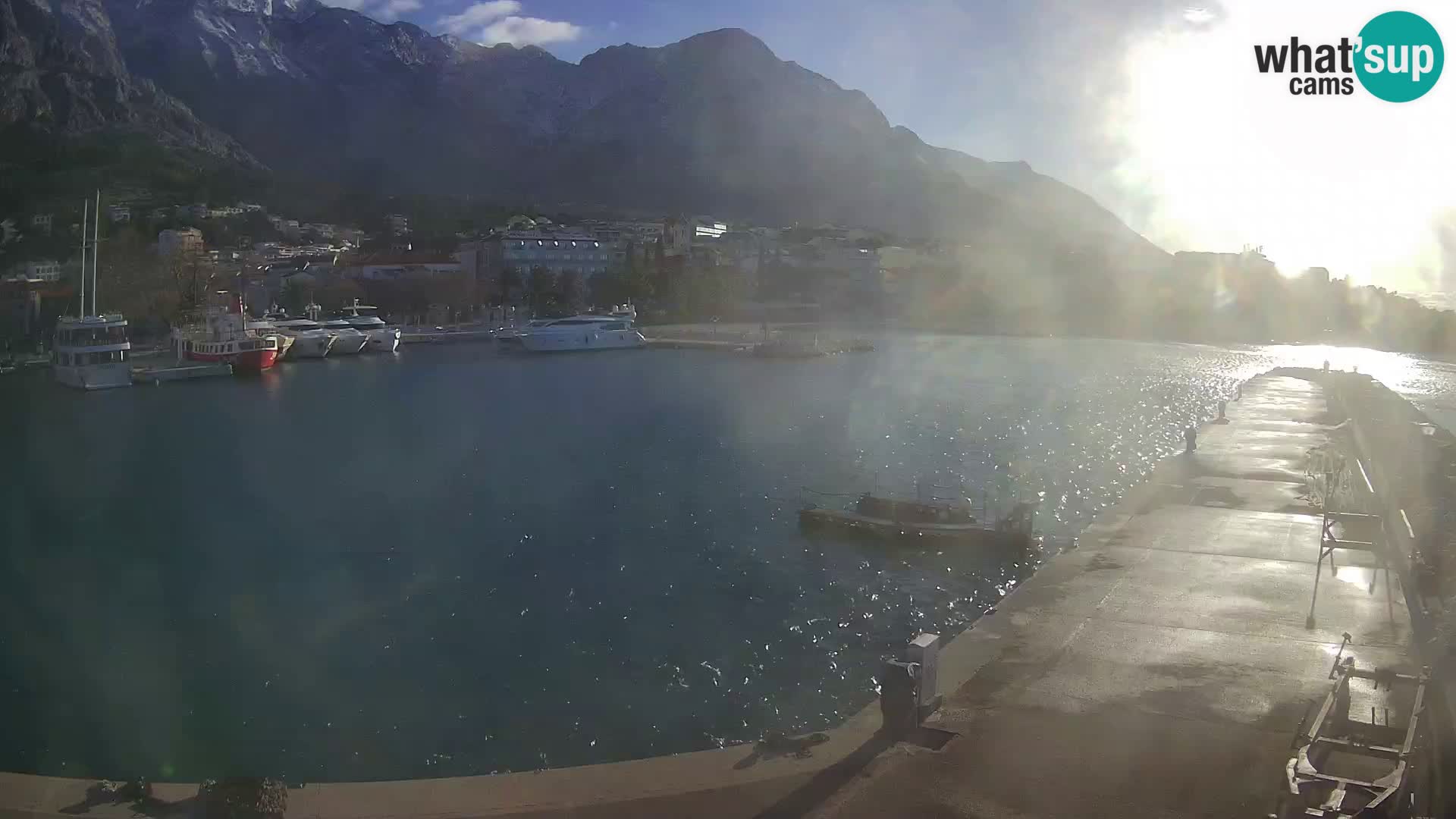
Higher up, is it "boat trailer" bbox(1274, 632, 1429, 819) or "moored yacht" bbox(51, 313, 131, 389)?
"moored yacht" bbox(51, 313, 131, 389)

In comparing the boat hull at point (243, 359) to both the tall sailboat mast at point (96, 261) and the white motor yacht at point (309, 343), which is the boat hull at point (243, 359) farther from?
the tall sailboat mast at point (96, 261)

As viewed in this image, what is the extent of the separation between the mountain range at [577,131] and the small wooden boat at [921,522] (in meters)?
65.2

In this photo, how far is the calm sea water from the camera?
612cm

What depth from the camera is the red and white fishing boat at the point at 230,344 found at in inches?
1133

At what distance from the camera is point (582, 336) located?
1446 inches

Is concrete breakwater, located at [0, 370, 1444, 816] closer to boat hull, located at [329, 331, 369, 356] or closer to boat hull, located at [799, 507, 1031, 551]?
boat hull, located at [799, 507, 1031, 551]

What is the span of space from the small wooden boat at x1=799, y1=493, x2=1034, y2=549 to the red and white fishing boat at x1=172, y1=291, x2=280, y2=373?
22.6 meters

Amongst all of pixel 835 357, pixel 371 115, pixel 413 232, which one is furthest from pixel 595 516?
pixel 371 115

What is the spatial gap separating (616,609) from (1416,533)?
5.64 m

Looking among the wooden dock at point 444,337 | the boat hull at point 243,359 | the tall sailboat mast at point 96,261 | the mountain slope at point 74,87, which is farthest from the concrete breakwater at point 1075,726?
the mountain slope at point 74,87

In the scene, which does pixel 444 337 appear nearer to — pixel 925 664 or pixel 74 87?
pixel 74 87

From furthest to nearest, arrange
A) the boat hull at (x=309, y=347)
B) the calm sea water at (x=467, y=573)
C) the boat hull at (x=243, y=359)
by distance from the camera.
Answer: the boat hull at (x=309, y=347) → the boat hull at (x=243, y=359) → the calm sea water at (x=467, y=573)

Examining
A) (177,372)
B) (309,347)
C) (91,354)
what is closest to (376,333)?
(309,347)

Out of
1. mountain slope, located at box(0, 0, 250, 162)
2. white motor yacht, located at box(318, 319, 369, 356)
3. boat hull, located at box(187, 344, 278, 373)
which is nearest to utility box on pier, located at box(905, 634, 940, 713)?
boat hull, located at box(187, 344, 278, 373)
